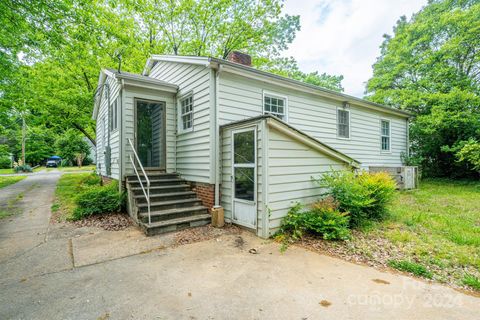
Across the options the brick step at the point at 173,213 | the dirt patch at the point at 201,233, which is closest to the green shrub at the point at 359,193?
the dirt patch at the point at 201,233

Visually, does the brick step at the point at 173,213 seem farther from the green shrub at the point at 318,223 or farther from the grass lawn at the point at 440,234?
the grass lawn at the point at 440,234

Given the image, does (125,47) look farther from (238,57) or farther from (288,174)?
(288,174)

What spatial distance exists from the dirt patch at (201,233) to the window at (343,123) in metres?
6.47

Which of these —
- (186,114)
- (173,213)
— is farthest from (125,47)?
(173,213)

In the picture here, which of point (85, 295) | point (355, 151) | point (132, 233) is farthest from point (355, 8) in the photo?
point (85, 295)

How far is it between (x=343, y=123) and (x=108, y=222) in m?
9.09

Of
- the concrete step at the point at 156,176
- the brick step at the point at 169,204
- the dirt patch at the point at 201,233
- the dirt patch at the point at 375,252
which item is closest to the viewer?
the dirt patch at the point at 375,252

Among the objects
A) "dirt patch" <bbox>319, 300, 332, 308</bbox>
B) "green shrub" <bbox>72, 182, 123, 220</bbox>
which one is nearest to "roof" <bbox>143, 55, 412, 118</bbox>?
"green shrub" <bbox>72, 182, 123, 220</bbox>

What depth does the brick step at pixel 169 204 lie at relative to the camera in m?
5.44

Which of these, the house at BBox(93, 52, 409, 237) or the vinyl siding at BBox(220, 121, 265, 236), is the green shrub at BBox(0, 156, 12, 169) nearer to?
the house at BBox(93, 52, 409, 237)

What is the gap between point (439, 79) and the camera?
1290cm

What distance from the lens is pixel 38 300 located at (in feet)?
8.59

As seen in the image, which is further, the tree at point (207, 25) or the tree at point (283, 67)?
the tree at point (283, 67)

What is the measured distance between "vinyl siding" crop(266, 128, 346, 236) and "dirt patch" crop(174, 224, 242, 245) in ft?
3.38
